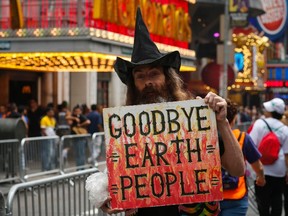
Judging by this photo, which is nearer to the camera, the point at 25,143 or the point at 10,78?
the point at 25,143

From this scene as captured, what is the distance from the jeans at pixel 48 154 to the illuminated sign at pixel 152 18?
3.69 meters

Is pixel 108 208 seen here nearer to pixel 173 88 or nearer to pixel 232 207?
pixel 173 88

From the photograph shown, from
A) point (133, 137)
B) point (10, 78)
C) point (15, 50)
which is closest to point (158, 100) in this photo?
point (133, 137)

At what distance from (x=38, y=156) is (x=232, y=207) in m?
8.15

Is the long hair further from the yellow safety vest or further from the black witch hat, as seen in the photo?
the yellow safety vest

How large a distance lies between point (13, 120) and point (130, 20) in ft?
17.5

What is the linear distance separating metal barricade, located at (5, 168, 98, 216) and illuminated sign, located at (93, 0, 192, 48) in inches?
363

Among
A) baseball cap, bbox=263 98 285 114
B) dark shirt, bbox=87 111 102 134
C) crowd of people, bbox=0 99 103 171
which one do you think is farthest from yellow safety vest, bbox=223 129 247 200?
dark shirt, bbox=87 111 102 134

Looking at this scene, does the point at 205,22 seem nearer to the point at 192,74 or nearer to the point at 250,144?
the point at 192,74

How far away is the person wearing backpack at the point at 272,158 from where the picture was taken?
786cm

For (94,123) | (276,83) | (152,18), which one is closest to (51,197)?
(94,123)

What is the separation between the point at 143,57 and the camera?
368 cm

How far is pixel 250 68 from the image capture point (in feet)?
121

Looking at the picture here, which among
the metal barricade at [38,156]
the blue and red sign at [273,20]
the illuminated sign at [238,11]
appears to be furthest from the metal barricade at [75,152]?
the blue and red sign at [273,20]
